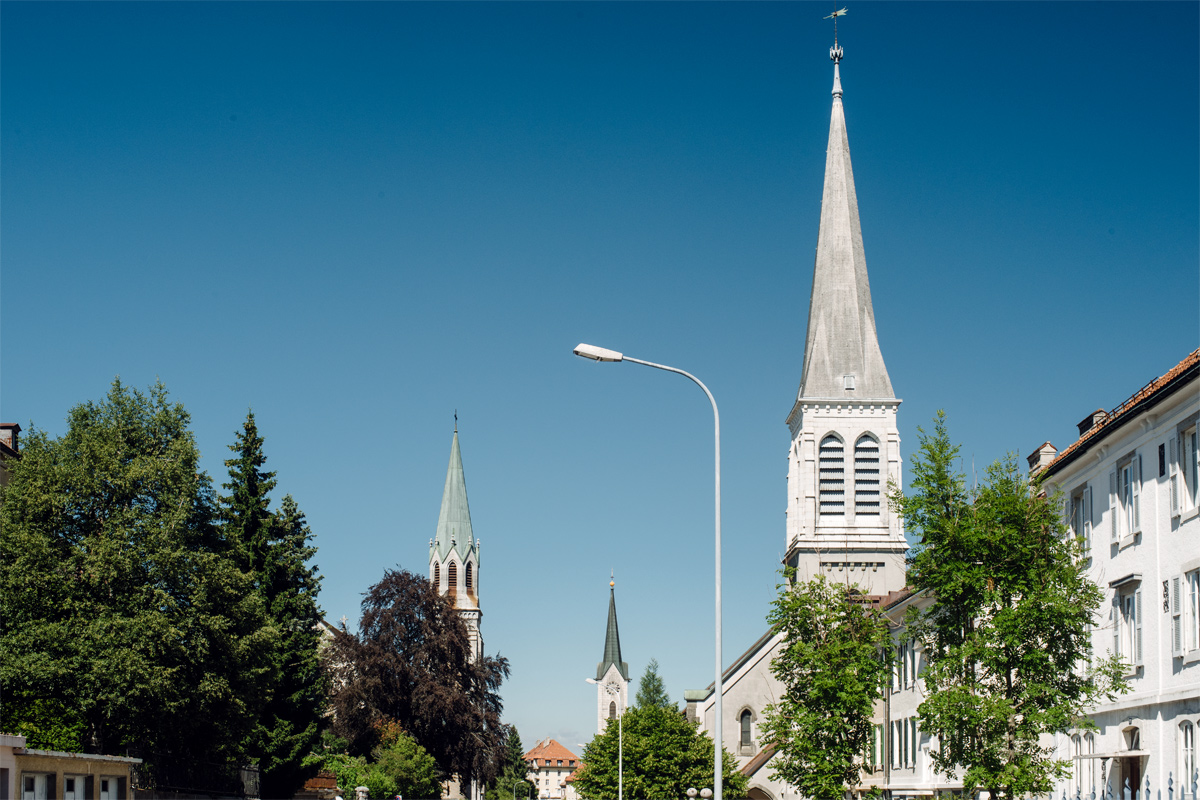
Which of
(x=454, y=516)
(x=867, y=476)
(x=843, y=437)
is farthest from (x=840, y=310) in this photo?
(x=454, y=516)

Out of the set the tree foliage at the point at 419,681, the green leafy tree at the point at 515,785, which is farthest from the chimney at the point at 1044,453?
the green leafy tree at the point at 515,785

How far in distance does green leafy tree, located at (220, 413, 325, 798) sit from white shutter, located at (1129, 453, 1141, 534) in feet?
106

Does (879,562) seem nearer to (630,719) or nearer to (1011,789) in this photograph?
(630,719)

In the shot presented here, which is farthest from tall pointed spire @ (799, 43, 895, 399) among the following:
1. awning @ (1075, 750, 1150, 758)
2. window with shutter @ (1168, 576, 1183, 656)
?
window with shutter @ (1168, 576, 1183, 656)

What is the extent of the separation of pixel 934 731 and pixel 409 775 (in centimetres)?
3417

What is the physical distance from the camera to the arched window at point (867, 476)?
74.2 meters

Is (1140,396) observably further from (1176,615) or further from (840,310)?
(840,310)

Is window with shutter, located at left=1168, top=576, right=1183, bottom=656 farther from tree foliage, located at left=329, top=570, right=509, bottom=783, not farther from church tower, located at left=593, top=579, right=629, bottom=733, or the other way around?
church tower, located at left=593, top=579, right=629, bottom=733

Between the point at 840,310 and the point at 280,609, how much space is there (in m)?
40.7

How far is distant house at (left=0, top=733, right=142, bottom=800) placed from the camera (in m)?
26.0

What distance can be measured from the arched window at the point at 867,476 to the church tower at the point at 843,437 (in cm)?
6

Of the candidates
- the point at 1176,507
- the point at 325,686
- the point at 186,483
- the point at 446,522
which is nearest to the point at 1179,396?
the point at 1176,507

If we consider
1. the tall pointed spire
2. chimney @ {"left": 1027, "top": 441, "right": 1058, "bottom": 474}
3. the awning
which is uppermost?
the tall pointed spire

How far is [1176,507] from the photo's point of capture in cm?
2627
